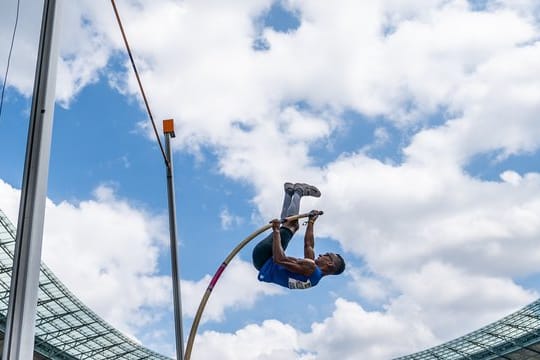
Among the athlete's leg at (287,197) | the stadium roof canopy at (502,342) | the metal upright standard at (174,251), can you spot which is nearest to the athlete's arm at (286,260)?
the athlete's leg at (287,197)

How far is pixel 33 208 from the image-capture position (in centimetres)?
322

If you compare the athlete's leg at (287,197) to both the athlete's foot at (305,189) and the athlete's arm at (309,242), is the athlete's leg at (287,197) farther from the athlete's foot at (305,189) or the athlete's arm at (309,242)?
the athlete's arm at (309,242)

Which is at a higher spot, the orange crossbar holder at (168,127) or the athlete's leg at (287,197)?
the orange crossbar holder at (168,127)

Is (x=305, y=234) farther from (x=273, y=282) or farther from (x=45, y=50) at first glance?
(x=45, y=50)

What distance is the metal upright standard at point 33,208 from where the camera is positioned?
2.96 m

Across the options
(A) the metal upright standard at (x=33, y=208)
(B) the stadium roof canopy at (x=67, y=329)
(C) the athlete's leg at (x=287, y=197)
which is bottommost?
(A) the metal upright standard at (x=33, y=208)

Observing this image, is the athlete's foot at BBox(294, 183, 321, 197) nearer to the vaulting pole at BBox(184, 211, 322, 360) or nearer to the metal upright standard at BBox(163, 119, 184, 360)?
the vaulting pole at BBox(184, 211, 322, 360)

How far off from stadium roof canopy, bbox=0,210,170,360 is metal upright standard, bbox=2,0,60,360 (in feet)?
76.8

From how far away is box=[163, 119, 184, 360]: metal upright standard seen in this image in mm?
6520

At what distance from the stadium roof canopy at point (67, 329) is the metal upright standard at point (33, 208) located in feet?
76.8

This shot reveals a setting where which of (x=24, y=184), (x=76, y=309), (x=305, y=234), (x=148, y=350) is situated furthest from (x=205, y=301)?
(x=148, y=350)

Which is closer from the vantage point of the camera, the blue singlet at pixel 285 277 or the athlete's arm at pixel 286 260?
the athlete's arm at pixel 286 260

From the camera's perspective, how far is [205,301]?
239 inches

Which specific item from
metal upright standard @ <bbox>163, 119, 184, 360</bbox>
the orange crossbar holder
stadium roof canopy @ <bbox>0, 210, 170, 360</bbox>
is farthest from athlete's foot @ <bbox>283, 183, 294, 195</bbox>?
Answer: stadium roof canopy @ <bbox>0, 210, 170, 360</bbox>
